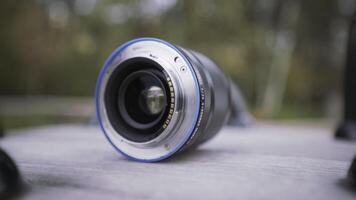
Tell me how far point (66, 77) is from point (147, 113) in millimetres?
8754

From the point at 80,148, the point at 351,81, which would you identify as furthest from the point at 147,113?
the point at 351,81

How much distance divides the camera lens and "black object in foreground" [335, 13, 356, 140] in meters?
1.13

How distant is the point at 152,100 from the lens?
1085 mm

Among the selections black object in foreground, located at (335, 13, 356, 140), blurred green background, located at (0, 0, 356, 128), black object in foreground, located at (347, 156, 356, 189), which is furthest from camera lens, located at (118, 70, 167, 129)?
blurred green background, located at (0, 0, 356, 128)

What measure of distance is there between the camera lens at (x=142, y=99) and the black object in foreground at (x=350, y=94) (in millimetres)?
1132

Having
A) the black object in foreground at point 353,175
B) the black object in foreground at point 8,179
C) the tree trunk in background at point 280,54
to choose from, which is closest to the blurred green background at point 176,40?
the tree trunk in background at point 280,54

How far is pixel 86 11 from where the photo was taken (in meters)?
8.04

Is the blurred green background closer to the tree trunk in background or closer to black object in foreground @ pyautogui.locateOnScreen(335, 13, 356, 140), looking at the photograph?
the tree trunk in background

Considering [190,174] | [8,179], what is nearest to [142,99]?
[190,174]

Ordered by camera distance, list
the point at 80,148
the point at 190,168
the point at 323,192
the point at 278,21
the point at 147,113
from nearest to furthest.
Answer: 1. the point at 323,192
2. the point at 190,168
3. the point at 147,113
4. the point at 80,148
5. the point at 278,21

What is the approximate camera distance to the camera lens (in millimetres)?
1065

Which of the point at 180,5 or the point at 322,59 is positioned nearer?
the point at 180,5

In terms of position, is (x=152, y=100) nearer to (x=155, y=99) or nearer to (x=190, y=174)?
(x=155, y=99)

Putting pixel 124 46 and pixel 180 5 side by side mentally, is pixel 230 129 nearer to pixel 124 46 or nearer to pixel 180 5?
pixel 124 46
